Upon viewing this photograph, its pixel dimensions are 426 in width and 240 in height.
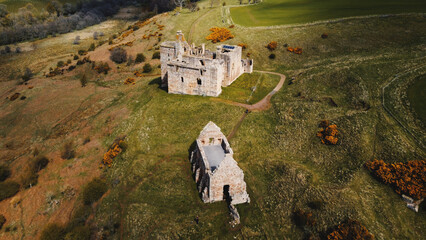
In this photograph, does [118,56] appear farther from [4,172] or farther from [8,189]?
[8,189]

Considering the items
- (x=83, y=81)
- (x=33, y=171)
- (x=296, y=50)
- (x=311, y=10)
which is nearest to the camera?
(x=33, y=171)

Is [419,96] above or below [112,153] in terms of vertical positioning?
above

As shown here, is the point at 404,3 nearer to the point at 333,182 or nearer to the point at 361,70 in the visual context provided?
the point at 361,70

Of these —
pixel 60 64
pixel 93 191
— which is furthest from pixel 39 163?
pixel 60 64

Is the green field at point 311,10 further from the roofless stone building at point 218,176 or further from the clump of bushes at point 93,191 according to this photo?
the clump of bushes at point 93,191

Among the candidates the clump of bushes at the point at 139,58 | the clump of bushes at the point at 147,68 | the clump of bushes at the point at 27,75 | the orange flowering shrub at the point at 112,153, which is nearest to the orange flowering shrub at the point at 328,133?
the orange flowering shrub at the point at 112,153
